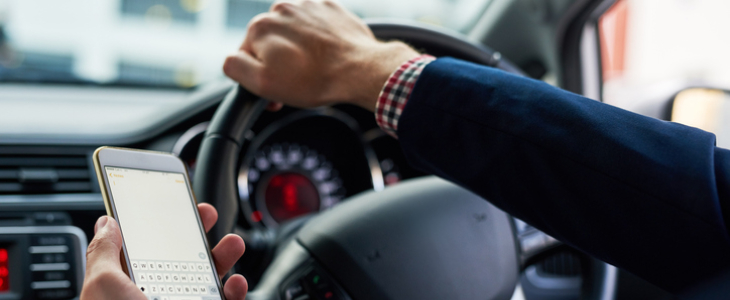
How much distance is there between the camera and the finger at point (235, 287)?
0.54 m

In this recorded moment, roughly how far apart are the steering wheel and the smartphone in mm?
31

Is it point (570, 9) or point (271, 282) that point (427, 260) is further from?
point (570, 9)

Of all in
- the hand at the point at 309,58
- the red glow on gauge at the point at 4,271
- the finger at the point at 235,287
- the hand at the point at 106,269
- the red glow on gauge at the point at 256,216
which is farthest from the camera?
the red glow on gauge at the point at 256,216

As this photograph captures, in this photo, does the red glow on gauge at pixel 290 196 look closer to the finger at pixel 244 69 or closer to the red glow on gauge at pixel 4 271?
the red glow on gauge at pixel 4 271

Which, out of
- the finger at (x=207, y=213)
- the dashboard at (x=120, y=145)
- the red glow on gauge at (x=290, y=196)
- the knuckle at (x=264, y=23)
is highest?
the knuckle at (x=264, y=23)

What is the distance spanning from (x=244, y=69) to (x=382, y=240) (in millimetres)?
249

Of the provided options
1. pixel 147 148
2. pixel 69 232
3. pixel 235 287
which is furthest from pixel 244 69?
pixel 147 148

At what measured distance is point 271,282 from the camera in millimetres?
676

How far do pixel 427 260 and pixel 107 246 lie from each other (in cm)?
34

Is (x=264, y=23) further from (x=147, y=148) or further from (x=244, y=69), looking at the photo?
(x=147, y=148)

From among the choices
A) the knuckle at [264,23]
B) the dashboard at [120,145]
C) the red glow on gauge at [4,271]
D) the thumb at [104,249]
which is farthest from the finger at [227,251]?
the red glow on gauge at [4,271]

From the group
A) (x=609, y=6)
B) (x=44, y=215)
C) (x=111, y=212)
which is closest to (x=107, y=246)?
(x=111, y=212)

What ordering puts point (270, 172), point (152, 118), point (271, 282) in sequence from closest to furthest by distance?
1. point (271, 282)
2. point (152, 118)
3. point (270, 172)

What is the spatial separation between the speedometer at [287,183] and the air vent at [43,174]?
13.8 inches
